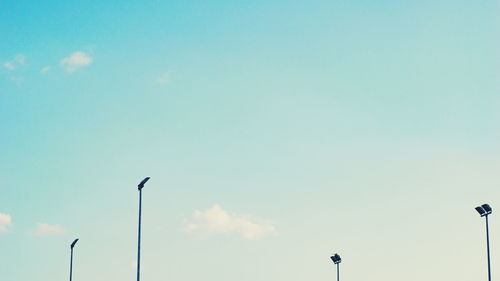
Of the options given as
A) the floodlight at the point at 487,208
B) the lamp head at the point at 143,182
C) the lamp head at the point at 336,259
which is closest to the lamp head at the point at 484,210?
the floodlight at the point at 487,208

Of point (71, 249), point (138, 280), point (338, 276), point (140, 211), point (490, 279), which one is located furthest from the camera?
point (338, 276)

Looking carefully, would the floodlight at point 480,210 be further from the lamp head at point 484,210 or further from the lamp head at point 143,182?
the lamp head at point 143,182

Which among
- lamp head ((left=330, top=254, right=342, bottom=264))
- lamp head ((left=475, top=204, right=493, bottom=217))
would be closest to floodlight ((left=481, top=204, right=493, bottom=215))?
lamp head ((left=475, top=204, right=493, bottom=217))

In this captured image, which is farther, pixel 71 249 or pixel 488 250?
pixel 71 249

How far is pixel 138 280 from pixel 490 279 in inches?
1073

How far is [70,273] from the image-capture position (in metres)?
55.2

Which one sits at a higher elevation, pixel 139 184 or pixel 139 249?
pixel 139 184

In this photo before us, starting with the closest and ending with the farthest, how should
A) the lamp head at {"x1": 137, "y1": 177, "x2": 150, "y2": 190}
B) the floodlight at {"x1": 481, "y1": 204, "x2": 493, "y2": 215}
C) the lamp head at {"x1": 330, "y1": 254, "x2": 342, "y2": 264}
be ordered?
the lamp head at {"x1": 137, "y1": 177, "x2": 150, "y2": 190} → the floodlight at {"x1": 481, "y1": 204, "x2": 493, "y2": 215} → the lamp head at {"x1": 330, "y1": 254, "x2": 342, "y2": 264}

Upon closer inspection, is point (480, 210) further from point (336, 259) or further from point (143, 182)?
point (143, 182)

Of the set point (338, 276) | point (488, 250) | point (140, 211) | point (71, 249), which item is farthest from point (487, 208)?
point (71, 249)

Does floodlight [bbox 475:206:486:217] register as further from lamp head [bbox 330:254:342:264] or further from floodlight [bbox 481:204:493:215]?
lamp head [bbox 330:254:342:264]

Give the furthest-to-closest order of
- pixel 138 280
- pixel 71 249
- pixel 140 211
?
pixel 71 249 → pixel 140 211 → pixel 138 280

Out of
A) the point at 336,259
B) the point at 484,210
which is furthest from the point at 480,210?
the point at 336,259

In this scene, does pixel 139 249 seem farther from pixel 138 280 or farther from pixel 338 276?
pixel 338 276
